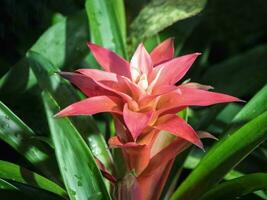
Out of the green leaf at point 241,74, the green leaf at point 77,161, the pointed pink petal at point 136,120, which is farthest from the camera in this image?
the green leaf at point 241,74

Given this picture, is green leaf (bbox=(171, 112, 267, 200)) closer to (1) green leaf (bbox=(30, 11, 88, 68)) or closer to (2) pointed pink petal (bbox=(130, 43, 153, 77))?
(2) pointed pink petal (bbox=(130, 43, 153, 77))

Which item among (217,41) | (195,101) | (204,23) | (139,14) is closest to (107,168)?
(195,101)

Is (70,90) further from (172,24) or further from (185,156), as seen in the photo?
(172,24)

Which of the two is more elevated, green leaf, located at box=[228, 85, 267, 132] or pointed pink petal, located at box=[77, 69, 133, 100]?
pointed pink petal, located at box=[77, 69, 133, 100]

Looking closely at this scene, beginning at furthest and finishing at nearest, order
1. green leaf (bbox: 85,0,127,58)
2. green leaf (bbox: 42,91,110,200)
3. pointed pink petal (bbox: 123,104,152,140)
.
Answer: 1. green leaf (bbox: 85,0,127,58)
2. green leaf (bbox: 42,91,110,200)
3. pointed pink petal (bbox: 123,104,152,140)

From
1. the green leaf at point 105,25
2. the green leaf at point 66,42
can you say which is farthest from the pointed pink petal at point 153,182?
the green leaf at point 66,42

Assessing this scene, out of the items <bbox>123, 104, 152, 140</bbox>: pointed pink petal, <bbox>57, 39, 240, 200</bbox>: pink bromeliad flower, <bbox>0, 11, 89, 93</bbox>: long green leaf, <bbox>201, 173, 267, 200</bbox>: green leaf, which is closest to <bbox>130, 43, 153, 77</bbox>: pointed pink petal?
<bbox>57, 39, 240, 200</bbox>: pink bromeliad flower

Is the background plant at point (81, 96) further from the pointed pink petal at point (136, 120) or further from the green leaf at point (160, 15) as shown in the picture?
the pointed pink petal at point (136, 120)
